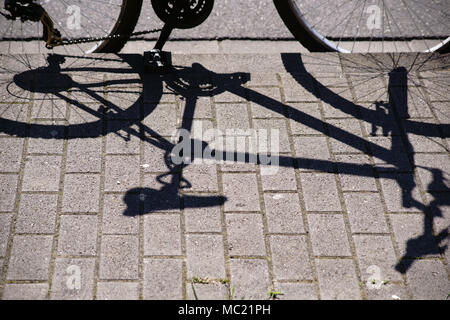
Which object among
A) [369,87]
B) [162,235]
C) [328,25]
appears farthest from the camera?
[328,25]

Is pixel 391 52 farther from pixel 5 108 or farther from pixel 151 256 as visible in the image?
pixel 5 108

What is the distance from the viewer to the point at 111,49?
503 centimetres

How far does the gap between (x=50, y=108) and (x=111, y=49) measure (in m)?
0.89

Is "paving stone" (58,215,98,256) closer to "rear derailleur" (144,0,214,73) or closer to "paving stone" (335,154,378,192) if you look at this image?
"rear derailleur" (144,0,214,73)

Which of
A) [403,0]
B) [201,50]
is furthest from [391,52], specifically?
[201,50]

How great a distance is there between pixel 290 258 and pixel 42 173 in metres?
1.80

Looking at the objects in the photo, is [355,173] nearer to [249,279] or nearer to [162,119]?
[249,279]

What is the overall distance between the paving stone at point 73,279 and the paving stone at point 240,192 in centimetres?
98

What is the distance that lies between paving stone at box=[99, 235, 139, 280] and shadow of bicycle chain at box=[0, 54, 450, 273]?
226mm

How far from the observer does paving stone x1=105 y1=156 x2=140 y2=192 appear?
3.96 m

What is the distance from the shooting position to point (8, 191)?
12.8 feet

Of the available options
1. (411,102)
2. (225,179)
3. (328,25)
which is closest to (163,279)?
(225,179)

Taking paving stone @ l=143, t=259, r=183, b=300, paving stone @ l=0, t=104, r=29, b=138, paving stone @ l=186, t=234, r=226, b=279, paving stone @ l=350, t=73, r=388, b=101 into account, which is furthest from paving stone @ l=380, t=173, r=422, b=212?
paving stone @ l=0, t=104, r=29, b=138

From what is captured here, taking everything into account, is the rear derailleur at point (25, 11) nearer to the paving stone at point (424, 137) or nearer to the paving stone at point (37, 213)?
the paving stone at point (37, 213)
